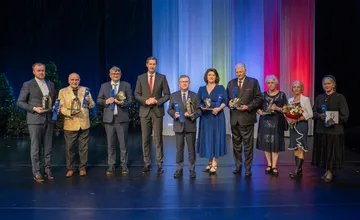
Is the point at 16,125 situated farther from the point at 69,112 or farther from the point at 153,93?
the point at 153,93

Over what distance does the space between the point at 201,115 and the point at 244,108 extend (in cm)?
57

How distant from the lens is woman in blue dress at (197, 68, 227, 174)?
527 cm

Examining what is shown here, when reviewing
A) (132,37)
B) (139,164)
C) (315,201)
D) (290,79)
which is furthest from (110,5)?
(315,201)

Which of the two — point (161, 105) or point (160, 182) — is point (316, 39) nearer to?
point (161, 105)

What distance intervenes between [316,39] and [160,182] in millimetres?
6127

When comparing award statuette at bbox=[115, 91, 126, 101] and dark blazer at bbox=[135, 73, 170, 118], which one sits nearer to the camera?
award statuette at bbox=[115, 91, 126, 101]

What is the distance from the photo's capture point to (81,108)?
5.26 m

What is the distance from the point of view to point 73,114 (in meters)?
5.22

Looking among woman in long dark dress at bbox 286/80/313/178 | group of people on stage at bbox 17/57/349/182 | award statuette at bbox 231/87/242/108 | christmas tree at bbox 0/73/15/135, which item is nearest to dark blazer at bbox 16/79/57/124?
group of people on stage at bbox 17/57/349/182

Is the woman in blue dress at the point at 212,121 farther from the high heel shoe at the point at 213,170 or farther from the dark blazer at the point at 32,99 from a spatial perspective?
the dark blazer at the point at 32,99

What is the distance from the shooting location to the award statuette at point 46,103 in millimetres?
4998

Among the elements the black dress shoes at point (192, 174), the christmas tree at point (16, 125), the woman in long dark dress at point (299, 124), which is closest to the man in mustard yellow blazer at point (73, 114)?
the black dress shoes at point (192, 174)

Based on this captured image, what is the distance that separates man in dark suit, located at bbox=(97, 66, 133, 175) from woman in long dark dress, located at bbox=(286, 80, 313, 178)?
214 centimetres

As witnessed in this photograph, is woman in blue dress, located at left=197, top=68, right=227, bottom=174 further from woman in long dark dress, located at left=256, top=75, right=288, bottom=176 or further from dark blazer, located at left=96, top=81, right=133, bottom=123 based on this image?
dark blazer, located at left=96, top=81, right=133, bottom=123
